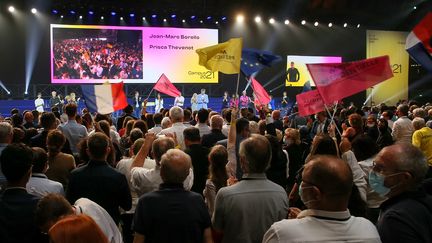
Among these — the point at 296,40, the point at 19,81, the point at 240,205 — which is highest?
the point at 296,40

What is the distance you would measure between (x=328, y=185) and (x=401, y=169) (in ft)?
2.45

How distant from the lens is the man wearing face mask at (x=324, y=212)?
2125 mm

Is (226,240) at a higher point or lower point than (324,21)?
lower

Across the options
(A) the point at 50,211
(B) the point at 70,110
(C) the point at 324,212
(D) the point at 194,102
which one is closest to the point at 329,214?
(C) the point at 324,212

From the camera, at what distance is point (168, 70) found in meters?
23.1

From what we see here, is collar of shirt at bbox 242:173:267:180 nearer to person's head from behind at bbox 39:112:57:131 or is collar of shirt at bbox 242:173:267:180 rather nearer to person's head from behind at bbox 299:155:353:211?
person's head from behind at bbox 299:155:353:211

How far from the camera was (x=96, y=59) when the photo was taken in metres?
22.0

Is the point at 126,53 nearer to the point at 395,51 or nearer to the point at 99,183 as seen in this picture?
the point at 395,51

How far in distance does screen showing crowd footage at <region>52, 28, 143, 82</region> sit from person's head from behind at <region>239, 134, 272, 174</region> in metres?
19.7

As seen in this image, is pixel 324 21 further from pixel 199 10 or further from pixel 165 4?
pixel 165 4

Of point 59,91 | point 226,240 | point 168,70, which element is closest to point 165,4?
point 168,70

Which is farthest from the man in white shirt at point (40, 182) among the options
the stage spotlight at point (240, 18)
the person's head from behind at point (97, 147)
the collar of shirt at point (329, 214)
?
the stage spotlight at point (240, 18)

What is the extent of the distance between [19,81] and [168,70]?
7082 mm

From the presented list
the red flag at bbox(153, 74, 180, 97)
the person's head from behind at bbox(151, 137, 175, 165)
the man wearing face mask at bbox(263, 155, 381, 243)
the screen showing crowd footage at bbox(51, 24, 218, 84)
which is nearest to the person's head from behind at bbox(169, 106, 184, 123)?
the person's head from behind at bbox(151, 137, 175, 165)
